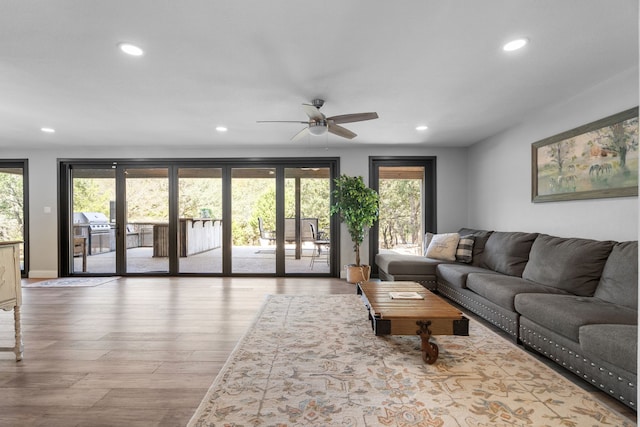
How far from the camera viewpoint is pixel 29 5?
1.98 m

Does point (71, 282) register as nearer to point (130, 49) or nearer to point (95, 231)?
point (95, 231)

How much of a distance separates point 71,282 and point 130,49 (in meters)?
4.76

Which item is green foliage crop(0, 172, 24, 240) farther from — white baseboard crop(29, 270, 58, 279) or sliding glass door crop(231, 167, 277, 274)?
sliding glass door crop(231, 167, 277, 274)

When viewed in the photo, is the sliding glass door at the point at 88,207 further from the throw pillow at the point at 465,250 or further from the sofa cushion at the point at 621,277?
the sofa cushion at the point at 621,277

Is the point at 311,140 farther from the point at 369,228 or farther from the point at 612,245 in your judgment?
the point at 612,245

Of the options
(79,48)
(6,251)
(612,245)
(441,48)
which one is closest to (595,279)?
(612,245)

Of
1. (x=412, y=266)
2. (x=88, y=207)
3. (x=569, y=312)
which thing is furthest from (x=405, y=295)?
(x=88, y=207)

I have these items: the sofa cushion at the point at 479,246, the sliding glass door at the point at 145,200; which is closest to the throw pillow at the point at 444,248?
the sofa cushion at the point at 479,246

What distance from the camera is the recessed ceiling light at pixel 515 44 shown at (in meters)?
2.38

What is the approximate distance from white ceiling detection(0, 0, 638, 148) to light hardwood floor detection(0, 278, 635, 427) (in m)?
2.35

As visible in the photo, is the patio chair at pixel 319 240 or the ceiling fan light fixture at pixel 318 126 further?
the patio chair at pixel 319 240

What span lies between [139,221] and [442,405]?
20.4ft

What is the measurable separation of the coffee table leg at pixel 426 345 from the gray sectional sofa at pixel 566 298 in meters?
0.85

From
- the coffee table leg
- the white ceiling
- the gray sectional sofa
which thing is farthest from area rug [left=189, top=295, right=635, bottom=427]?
the white ceiling
